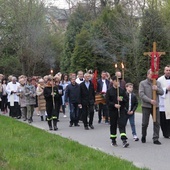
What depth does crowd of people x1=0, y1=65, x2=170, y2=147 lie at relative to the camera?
11688mm

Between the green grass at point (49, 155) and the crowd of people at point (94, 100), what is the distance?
1478mm

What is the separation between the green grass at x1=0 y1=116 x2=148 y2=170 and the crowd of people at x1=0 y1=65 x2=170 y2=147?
1.48m

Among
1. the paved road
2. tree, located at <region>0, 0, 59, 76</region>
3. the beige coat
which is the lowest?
the paved road

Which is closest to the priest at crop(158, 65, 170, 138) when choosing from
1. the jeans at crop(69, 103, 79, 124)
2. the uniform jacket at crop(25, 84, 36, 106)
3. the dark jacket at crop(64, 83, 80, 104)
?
the dark jacket at crop(64, 83, 80, 104)

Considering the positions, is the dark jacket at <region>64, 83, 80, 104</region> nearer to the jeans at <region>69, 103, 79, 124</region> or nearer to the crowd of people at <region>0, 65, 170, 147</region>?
the crowd of people at <region>0, 65, 170, 147</region>

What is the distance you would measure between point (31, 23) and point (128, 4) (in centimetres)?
861

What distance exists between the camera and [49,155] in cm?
1007

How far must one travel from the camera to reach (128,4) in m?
34.6

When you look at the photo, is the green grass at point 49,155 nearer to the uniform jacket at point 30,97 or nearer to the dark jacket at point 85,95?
the dark jacket at point 85,95

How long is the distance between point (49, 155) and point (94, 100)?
19.3ft

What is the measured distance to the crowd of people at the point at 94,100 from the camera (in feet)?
38.3

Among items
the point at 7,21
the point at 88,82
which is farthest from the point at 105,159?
the point at 7,21

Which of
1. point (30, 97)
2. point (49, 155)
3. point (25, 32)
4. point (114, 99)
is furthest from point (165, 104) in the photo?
point (25, 32)

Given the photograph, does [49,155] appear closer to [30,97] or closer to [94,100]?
[94,100]
